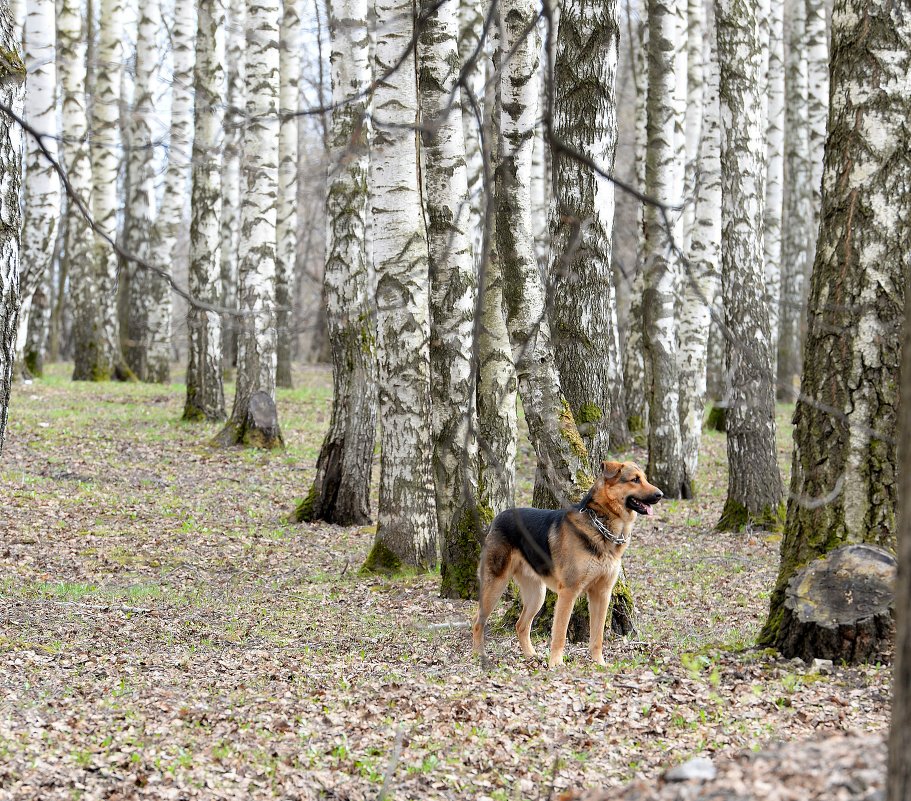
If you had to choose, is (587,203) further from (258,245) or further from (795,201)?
(795,201)

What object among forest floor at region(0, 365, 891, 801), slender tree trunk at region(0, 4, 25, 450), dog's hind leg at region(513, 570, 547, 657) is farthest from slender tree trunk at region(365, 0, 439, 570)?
slender tree trunk at region(0, 4, 25, 450)

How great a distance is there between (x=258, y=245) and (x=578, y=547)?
33.1 feet

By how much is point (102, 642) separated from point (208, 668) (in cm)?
119

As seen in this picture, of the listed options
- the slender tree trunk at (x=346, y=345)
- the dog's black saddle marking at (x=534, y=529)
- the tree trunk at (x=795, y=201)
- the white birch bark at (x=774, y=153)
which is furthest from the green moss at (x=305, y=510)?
the tree trunk at (x=795, y=201)

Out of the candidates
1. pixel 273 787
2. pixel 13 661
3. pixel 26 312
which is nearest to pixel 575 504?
pixel 273 787

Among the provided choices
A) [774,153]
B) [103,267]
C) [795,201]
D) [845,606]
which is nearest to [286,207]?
[103,267]

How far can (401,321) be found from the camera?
10.0 m

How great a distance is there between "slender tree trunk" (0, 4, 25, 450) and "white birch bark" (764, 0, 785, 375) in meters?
15.8

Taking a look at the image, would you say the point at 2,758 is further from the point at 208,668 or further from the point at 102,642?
the point at 102,642

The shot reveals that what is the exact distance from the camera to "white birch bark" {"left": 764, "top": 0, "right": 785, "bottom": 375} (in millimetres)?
20125

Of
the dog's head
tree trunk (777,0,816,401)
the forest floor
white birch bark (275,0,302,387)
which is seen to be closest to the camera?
the forest floor

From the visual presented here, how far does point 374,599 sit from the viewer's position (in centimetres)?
932

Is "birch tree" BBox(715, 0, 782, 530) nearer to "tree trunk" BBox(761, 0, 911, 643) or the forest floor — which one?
the forest floor

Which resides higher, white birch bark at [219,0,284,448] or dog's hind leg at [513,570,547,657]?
white birch bark at [219,0,284,448]
